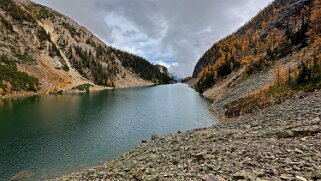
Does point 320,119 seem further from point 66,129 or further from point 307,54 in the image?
point 307,54

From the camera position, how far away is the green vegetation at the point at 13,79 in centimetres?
13693

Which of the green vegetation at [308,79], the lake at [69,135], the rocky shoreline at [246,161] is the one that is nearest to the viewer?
the rocky shoreline at [246,161]

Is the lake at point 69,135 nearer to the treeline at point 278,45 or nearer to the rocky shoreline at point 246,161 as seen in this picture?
the rocky shoreline at point 246,161

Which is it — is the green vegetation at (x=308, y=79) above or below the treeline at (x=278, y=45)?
below

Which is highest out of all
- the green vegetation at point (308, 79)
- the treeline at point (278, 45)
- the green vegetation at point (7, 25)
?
the green vegetation at point (7, 25)

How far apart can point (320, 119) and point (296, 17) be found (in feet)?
512

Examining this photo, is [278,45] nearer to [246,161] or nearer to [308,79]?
[308,79]

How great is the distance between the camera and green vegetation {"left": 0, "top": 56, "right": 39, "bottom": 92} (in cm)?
13693

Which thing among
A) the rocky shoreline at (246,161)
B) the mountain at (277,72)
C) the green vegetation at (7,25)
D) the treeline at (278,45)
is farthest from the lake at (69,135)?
the green vegetation at (7,25)

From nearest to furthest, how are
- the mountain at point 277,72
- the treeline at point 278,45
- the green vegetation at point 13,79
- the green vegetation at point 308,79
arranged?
1. the green vegetation at point 308,79
2. the mountain at point 277,72
3. the treeline at point 278,45
4. the green vegetation at point 13,79

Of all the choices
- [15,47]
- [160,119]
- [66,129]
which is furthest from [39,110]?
[15,47]

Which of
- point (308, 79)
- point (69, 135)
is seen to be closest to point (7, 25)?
point (69, 135)

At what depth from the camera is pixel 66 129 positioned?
6216cm

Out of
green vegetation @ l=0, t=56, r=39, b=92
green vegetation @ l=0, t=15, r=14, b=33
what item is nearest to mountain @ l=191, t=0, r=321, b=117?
green vegetation @ l=0, t=56, r=39, b=92
